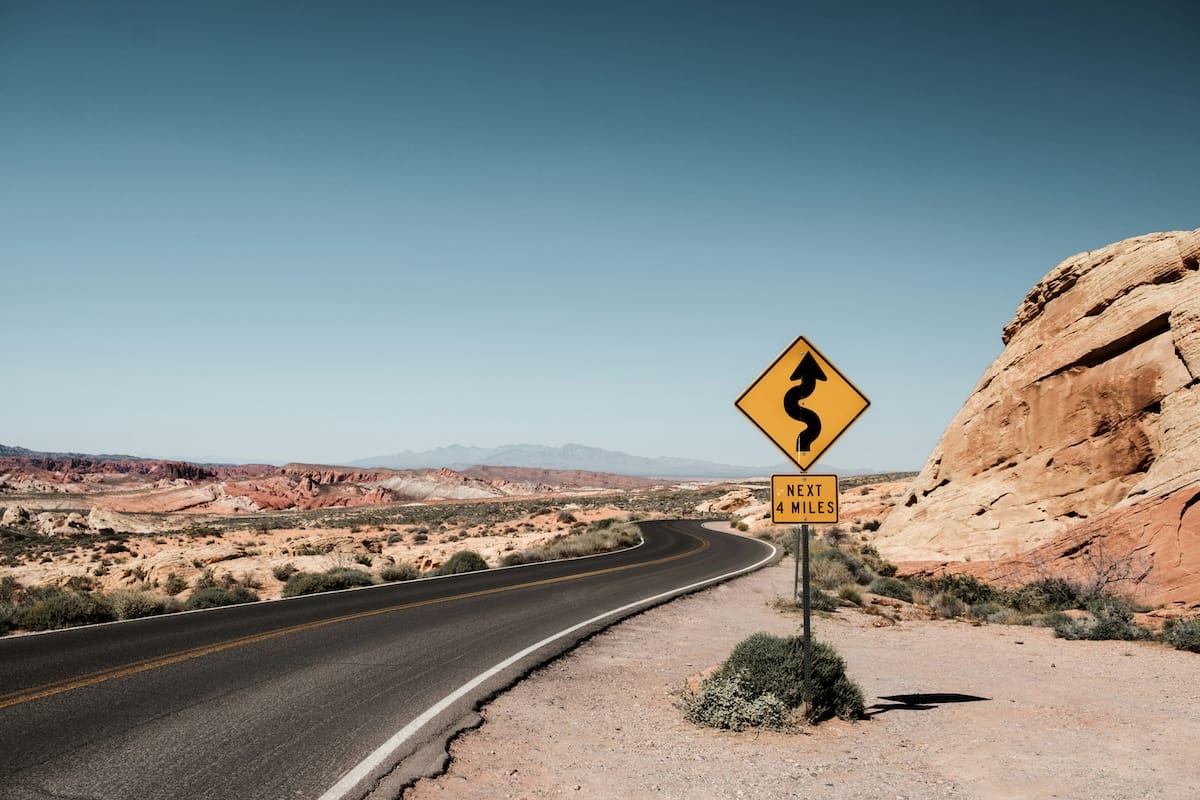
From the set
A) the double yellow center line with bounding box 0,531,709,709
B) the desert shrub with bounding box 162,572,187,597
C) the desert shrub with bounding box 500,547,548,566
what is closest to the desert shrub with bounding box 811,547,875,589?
the double yellow center line with bounding box 0,531,709,709

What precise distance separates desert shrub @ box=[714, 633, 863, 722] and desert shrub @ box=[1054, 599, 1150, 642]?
734cm

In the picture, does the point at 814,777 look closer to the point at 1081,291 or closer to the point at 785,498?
the point at 785,498

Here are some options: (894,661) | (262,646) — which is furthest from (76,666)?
(894,661)

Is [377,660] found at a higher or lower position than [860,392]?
lower

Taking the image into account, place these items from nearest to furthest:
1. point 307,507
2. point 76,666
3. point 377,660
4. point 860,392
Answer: point 860,392
point 76,666
point 377,660
point 307,507

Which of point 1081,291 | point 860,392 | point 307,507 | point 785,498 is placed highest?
point 1081,291

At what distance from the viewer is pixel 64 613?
12.5 metres

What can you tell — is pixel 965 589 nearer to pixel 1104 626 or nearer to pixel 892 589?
pixel 892 589

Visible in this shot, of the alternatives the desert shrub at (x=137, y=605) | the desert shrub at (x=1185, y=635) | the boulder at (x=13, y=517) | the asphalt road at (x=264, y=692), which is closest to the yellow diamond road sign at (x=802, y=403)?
the asphalt road at (x=264, y=692)

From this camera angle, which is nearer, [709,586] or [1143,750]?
[1143,750]

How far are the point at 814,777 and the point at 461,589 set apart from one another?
1301 cm

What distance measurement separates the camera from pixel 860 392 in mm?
7012

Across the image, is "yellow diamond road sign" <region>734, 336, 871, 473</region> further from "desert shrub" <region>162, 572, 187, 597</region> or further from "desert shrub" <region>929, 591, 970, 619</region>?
"desert shrub" <region>162, 572, 187, 597</region>

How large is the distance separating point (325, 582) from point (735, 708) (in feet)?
45.4
